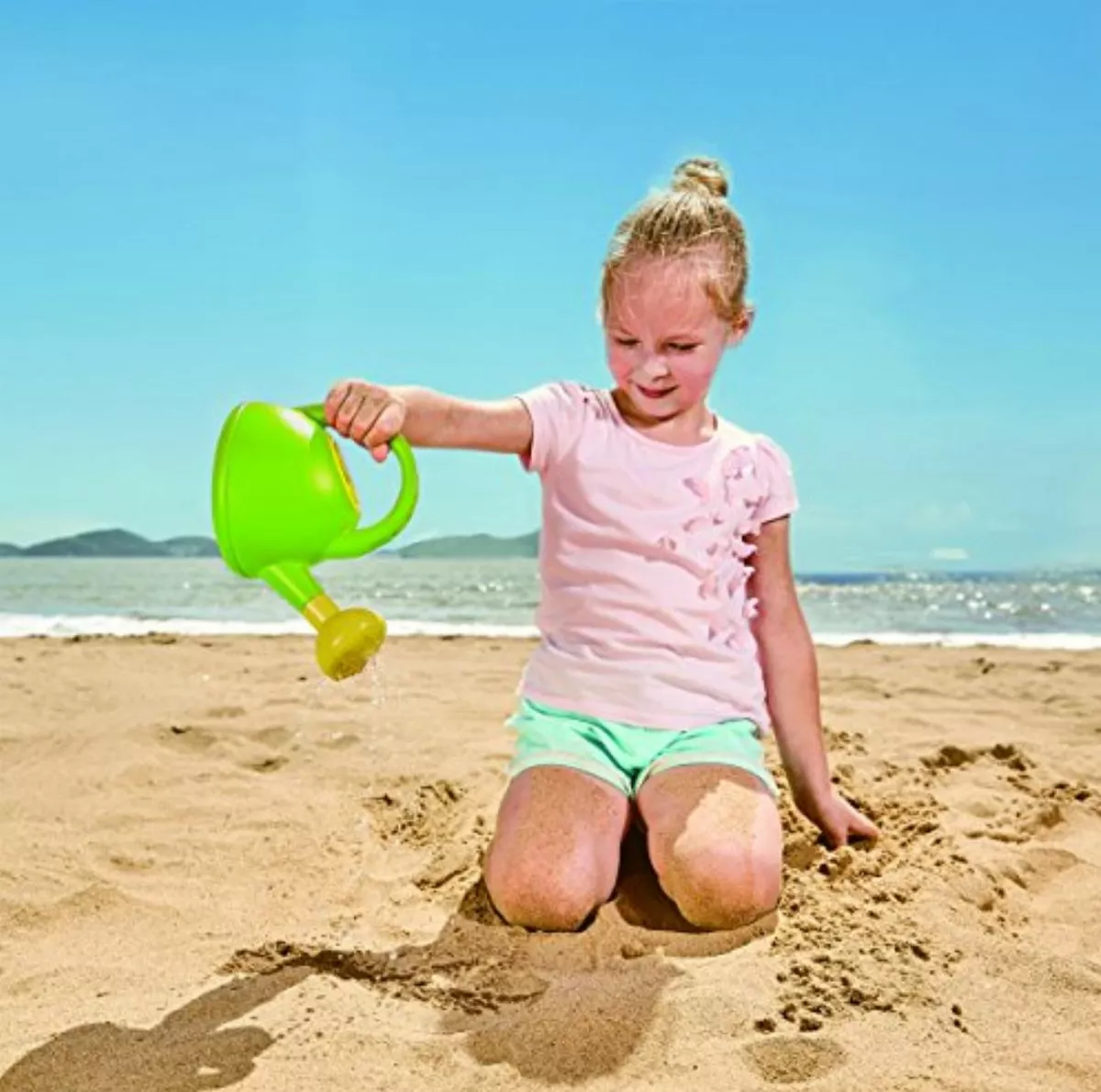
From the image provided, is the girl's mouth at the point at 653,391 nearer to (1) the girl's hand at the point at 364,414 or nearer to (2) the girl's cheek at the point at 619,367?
(2) the girl's cheek at the point at 619,367

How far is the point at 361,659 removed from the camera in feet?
6.18

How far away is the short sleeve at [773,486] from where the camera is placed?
2.59m

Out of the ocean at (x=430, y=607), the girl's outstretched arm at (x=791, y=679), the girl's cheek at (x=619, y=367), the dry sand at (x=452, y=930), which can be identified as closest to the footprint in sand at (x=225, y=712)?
the dry sand at (x=452, y=930)

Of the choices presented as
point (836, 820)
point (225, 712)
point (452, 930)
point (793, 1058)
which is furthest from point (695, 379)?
point (225, 712)

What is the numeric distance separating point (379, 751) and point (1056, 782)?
5.96 feet

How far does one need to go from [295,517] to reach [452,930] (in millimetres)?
873

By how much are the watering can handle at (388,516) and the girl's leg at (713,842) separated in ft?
2.49

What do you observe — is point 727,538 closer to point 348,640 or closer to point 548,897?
point 548,897

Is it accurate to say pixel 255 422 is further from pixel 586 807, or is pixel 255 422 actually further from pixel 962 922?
pixel 962 922

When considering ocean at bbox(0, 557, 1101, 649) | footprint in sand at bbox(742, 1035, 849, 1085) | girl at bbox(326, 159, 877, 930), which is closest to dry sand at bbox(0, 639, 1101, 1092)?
footprint in sand at bbox(742, 1035, 849, 1085)

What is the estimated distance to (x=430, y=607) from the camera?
38.3ft

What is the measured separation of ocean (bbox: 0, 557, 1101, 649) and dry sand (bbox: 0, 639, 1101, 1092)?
4275 millimetres

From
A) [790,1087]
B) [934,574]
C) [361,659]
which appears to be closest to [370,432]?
[361,659]

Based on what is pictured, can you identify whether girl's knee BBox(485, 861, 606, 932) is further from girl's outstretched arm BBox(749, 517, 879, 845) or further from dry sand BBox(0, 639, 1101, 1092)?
girl's outstretched arm BBox(749, 517, 879, 845)
